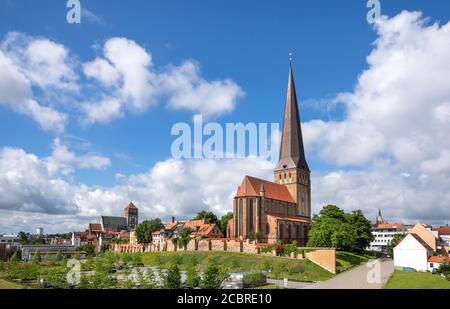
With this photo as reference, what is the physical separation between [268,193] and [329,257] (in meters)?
29.6

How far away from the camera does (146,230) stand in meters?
79.2

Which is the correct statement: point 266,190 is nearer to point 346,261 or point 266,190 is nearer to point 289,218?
point 289,218

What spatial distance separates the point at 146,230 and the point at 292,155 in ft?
102

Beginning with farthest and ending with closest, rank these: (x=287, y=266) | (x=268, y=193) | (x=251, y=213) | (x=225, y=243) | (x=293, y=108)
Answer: (x=293, y=108) → (x=268, y=193) → (x=251, y=213) → (x=225, y=243) → (x=287, y=266)

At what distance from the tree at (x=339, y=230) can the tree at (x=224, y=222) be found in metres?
16.7

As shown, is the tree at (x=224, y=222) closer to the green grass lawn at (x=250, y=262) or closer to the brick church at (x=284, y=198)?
the brick church at (x=284, y=198)

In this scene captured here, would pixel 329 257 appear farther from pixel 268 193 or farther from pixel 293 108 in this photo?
pixel 293 108

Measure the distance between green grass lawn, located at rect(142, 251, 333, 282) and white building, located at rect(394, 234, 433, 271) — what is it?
9.23 meters

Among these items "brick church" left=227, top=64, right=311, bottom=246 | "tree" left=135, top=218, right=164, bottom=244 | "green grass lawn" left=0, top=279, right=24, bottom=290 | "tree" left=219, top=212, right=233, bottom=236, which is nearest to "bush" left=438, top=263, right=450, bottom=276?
"brick church" left=227, top=64, right=311, bottom=246

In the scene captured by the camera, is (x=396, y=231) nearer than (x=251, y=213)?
No

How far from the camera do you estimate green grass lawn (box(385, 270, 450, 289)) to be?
33250 mm

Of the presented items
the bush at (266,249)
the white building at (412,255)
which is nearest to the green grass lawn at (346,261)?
the white building at (412,255)
